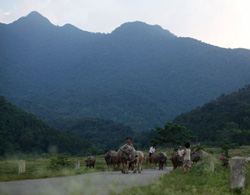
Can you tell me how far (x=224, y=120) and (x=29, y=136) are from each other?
163 ft

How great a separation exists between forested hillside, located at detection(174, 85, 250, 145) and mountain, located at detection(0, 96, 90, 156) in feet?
105

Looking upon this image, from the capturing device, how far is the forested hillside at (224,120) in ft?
235

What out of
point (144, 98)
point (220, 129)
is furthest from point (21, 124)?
point (144, 98)

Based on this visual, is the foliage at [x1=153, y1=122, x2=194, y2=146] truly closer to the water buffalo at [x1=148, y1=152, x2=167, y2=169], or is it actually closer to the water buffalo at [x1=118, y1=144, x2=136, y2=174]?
the water buffalo at [x1=148, y1=152, x2=167, y2=169]

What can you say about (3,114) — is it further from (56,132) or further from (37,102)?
(37,102)

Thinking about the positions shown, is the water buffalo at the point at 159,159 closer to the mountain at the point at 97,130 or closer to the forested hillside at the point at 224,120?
the forested hillside at the point at 224,120

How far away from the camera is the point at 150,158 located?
1048 inches

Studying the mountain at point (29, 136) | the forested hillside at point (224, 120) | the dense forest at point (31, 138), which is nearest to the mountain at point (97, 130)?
the dense forest at point (31, 138)

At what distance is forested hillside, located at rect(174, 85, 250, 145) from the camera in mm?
71588

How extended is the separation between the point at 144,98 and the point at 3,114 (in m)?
122

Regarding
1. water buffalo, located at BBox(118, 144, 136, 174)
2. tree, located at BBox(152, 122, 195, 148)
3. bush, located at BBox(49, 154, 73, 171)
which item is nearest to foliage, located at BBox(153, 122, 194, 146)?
tree, located at BBox(152, 122, 195, 148)

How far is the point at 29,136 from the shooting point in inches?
3093

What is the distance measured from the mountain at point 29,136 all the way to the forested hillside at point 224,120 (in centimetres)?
3203

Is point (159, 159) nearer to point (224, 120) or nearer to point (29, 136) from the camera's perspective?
point (29, 136)
